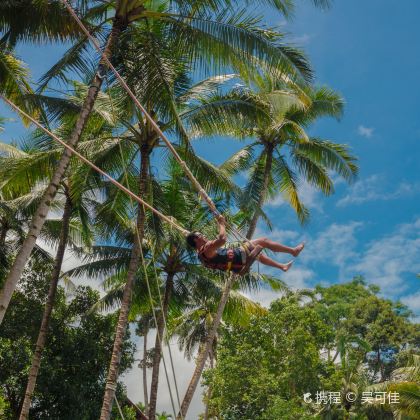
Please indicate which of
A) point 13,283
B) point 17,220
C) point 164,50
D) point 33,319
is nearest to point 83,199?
point 17,220

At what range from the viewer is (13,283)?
697 cm

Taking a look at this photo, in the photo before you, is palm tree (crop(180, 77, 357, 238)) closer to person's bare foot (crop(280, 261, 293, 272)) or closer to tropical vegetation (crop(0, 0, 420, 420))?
tropical vegetation (crop(0, 0, 420, 420))

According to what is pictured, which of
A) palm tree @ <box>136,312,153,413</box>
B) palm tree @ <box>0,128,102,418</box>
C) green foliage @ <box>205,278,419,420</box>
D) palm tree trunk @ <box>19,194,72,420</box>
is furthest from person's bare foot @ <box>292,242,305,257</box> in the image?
palm tree @ <box>136,312,153,413</box>

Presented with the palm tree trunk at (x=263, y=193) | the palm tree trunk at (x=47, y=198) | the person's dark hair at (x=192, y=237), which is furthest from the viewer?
the palm tree trunk at (x=263, y=193)

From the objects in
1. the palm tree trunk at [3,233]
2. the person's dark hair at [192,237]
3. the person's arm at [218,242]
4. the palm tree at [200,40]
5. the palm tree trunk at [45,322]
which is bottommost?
the person's arm at [218,242]

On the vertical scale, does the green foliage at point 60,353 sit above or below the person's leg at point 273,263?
above

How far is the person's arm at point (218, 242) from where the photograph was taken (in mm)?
6117

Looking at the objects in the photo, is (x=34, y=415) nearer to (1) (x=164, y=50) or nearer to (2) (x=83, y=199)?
(2) (x=83, y=199)

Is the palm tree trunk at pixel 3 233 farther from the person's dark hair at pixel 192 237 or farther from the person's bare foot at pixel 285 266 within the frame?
the person's bare foot at pixel 285 266

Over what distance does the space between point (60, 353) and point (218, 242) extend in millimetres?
13195

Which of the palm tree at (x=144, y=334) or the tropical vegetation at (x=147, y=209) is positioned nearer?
the tropical vegetation at (x=147, y=209)

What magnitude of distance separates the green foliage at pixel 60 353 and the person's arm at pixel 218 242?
1185 cm

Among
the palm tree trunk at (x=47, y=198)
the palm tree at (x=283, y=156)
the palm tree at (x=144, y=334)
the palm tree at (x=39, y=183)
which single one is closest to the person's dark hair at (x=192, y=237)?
the palm tree trunk at (x=47, y=198)

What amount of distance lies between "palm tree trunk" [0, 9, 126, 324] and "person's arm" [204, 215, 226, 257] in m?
2.34
